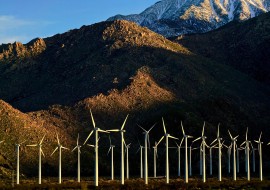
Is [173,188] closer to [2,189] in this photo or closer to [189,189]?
[189,189]

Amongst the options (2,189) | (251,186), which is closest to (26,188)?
(2,189)

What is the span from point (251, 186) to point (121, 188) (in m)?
37.1

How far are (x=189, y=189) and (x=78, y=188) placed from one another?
28.9 metres

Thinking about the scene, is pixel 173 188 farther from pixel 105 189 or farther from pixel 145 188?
pixel 105 189

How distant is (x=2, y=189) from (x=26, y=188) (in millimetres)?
6057

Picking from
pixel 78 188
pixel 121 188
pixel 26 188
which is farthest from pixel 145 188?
pixel 26 188

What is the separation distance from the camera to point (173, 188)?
464ft

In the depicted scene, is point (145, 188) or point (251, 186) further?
point (251, 186)

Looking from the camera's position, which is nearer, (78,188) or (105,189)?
(105,189)

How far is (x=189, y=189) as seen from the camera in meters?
142

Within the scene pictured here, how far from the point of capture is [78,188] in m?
147

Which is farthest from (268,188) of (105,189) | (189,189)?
(105,189)

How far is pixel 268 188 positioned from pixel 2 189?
6771cm

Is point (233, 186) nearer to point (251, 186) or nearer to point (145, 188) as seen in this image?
point (251, 186)
